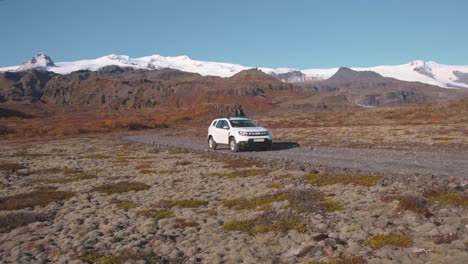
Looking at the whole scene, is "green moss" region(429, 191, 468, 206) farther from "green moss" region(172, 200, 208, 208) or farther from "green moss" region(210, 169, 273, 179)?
"green moss" region(210, 169, 273, 179)

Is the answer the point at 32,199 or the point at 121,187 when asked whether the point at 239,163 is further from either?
the point at 32,199

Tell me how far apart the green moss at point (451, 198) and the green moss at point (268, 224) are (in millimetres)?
3637

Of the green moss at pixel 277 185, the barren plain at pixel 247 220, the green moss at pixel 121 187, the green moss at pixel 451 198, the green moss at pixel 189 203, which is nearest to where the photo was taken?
the barren plain at pixel 247 220

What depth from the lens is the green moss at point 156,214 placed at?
11.9 metres

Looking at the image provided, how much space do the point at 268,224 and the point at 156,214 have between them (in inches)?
147

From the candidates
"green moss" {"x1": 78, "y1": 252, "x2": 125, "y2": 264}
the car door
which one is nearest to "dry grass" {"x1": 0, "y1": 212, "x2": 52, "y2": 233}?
"green moss" {"x1": 78, "y1": 252, "x2": 125, "y2": 264}

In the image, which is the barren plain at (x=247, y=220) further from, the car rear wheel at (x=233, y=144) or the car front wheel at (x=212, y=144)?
the car front wheel at (x=212, y=144)

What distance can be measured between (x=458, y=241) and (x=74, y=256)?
25.6 feet

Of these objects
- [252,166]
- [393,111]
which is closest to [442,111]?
[393,111]

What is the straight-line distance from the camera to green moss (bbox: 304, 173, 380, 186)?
13628mm

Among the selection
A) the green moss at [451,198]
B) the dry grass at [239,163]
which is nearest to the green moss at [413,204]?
the green moss at [451,198]

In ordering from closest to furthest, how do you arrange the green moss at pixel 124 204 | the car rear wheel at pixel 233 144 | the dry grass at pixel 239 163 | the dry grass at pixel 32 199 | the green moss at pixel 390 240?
the green moss at pixel 390 240, the green moss at pixel 124 204, the dry grass at pixel 32 199, the dry grass at pixel 239 163, the car rear wheel at pixel 233 144

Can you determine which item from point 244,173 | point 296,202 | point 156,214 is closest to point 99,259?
point 156,214

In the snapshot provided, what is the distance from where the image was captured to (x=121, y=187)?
1681 cm
